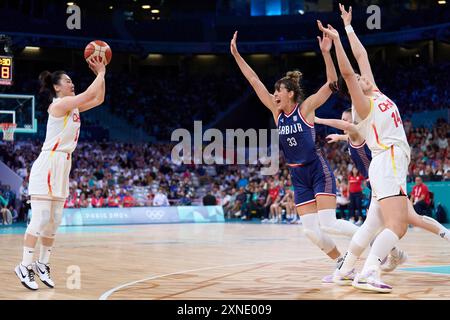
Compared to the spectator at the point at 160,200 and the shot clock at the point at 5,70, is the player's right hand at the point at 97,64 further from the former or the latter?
the spectator at the point at 160,200

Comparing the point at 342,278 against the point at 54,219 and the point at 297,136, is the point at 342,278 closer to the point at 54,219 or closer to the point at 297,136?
the point at 297,136

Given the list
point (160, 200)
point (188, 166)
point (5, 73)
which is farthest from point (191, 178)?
point (5, 73)

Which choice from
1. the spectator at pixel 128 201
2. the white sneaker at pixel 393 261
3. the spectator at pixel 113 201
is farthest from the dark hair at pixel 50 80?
the spectator at pixel 128 201

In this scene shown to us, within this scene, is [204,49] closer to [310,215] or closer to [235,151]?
[235,151]

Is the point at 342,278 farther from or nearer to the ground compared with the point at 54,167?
nearer to the ground

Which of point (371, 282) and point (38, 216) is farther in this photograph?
point (38, 216)

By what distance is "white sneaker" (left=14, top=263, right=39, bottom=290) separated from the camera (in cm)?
707

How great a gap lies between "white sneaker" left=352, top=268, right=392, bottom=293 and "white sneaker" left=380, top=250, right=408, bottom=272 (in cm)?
143

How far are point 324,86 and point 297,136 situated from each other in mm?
625

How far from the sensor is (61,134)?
7363mm

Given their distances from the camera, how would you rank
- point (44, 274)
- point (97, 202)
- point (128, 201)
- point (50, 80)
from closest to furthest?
point (44, 274), point (50, 80), point (97, 202), point (128, 201)

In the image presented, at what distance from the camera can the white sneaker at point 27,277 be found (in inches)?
278

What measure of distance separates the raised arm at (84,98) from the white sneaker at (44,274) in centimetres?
161

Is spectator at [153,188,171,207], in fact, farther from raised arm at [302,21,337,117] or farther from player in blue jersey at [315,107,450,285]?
raised arm at [302,21,337,117]
